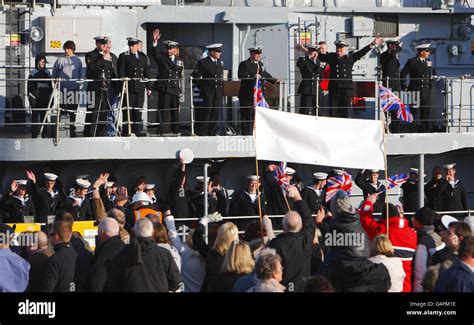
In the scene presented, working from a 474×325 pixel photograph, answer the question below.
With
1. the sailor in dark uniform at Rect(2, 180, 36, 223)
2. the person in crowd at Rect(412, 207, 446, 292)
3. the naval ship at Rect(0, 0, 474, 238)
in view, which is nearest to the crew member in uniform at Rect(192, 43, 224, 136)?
the naval ship at Rect(0, 0, 474, 238)

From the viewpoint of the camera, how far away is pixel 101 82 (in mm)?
18344

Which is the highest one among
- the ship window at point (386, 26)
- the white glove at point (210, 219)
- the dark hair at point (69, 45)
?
the ship window at point (386, 26)

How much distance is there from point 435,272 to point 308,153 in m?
4.13

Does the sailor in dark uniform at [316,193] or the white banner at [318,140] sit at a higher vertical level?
the white banner at [318,140]

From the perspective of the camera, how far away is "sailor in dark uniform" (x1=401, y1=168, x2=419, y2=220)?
19.1 meters

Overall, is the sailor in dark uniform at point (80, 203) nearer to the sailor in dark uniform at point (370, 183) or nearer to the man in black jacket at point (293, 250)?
the sailor in dark uniform at point (370, 183)

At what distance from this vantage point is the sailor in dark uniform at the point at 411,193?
1906 centimetres

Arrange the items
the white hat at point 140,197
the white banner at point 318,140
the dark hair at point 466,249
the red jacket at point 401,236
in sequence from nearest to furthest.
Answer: the dark hair at point 466,249
the red jacket at point 401,236
the white banner at point 318,140
the white hat at point 140,197

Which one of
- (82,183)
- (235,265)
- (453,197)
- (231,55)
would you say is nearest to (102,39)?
(82,183)

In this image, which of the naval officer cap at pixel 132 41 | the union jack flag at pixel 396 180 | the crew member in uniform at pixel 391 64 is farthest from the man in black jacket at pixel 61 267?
the crew member in uniform at pixel 391 64

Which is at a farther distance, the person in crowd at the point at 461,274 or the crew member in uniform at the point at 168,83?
the crew member in uniform at the point at 168,83

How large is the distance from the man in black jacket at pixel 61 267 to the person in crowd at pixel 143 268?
545mm

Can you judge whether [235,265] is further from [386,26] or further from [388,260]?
[386,26]

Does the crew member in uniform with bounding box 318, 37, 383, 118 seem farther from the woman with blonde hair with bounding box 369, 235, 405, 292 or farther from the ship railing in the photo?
the woman with blonde hair with bounding box 369, 235, 405, 292
